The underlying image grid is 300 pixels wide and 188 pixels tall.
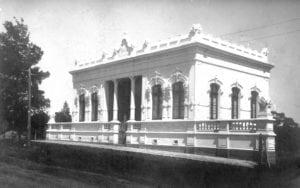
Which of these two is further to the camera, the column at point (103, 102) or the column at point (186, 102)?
the column at point (103, 102)

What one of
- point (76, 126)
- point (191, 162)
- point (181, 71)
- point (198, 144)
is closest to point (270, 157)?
point (191, 162)

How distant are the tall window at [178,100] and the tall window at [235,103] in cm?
359

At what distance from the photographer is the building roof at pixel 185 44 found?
19.9 metres

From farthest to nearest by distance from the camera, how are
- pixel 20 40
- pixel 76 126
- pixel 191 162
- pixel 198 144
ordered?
pixel 20 40 < pixel 76 126 < pixel 198 144 < pixel 191 162

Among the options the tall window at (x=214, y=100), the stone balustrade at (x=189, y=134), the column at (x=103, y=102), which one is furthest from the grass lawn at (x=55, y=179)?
the column at (x=103, y=102)

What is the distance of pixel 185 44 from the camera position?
1986cm

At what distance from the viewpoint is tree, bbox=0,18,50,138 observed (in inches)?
1158

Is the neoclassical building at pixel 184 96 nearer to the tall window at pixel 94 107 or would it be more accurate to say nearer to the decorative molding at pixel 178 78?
the decorative molding at pixel 178 78

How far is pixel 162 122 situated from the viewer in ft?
69.5

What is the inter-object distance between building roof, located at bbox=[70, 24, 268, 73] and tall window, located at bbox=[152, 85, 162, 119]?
98.0 inches

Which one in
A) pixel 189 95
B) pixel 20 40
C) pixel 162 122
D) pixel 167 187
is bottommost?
pixel 167 187

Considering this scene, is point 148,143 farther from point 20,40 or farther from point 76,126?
point 20,40

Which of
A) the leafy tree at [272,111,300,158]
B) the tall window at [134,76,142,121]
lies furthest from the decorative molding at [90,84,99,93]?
the leafy tree at [272,111,300,158]

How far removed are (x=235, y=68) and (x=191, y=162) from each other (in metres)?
11.4
